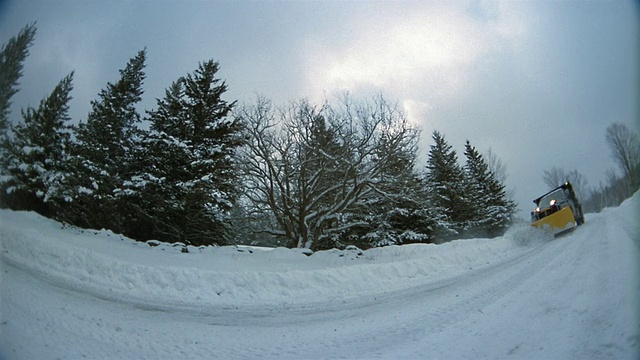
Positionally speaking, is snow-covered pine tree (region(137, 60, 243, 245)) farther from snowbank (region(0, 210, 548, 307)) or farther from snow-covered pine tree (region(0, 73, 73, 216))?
snow-covered pine tree (region(0, 73, 73, 216))

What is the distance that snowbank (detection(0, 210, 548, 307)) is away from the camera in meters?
5.75

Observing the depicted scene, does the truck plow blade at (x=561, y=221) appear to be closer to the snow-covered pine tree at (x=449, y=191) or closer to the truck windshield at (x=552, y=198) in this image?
the truck windshield at (x=552, y=198)

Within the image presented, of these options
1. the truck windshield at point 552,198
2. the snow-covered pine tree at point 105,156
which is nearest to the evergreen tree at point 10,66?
the snow-covered pine tree at point 105,156

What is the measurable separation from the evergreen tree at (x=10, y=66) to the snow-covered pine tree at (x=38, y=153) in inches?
21.5

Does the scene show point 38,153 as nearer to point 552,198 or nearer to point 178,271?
point 178,271

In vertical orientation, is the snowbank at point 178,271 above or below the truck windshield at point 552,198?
below

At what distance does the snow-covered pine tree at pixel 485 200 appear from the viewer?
22953 mm

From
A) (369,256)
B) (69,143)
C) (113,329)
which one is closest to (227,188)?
(69,143)

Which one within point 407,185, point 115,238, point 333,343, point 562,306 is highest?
point 407,185

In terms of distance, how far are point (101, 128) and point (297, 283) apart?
411 inches

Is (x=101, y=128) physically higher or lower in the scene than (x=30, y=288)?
higher

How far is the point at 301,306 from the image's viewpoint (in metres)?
5.51

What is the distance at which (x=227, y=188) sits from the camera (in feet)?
43.3

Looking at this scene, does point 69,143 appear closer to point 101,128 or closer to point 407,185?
point 101,128
